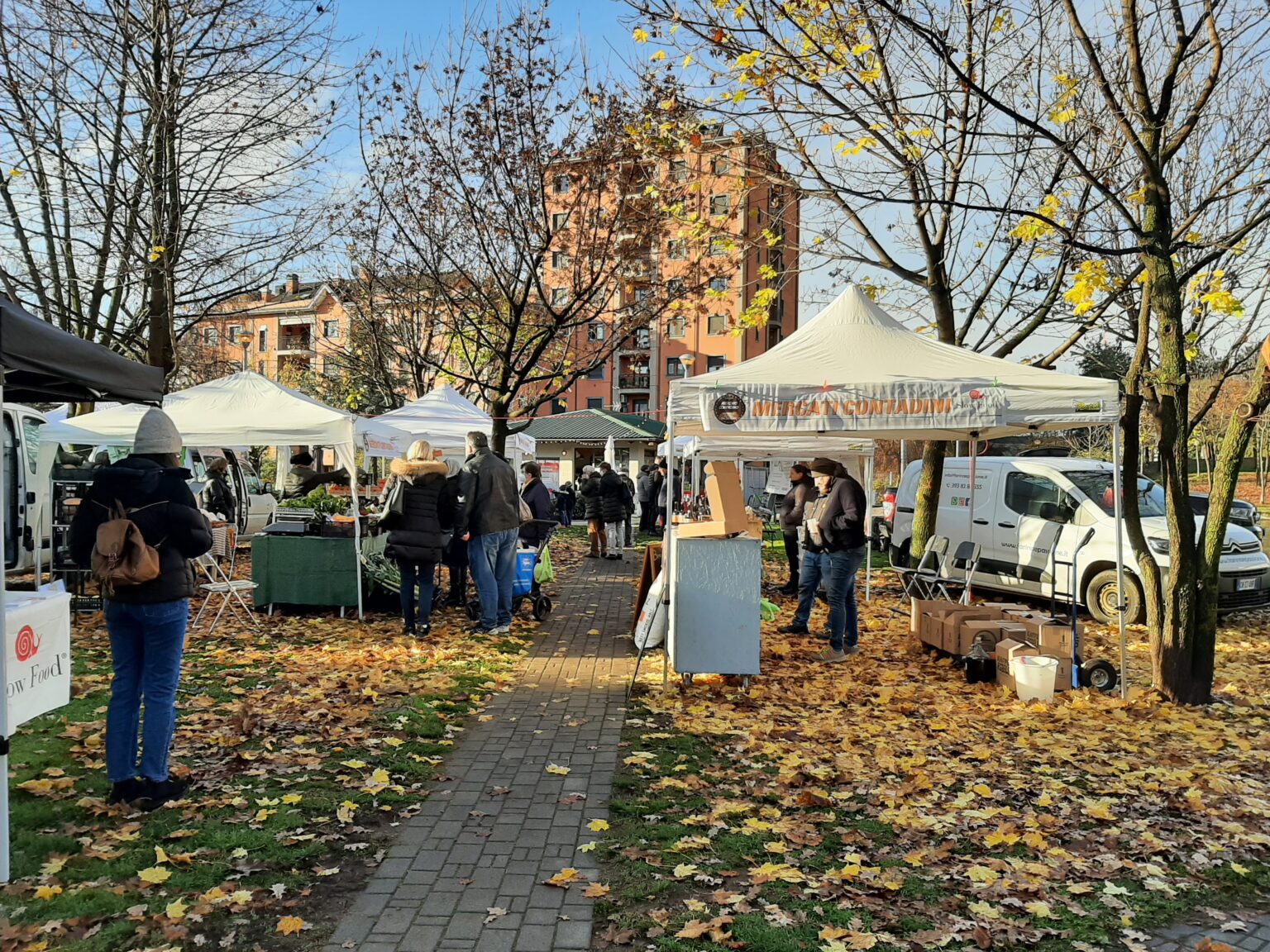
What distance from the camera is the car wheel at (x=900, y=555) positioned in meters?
15.3

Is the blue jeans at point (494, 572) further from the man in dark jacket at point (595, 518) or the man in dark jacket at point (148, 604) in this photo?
the man in dark jacket at point (595, 518)

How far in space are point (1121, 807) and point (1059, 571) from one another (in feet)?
23.6

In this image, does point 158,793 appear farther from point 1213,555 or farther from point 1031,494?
point 1031,494

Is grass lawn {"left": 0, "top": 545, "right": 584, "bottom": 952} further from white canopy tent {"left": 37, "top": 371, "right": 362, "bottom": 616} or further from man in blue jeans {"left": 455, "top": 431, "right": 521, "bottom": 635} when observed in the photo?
white canopy tent {"left": 37, "top": 371, "right": 362, "bottom": 616}

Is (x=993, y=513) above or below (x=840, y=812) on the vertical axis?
above

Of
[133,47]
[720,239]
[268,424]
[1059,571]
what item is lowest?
[1059,571]

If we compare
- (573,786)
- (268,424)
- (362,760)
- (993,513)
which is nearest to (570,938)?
(573,786)

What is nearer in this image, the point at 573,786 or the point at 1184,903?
the point at 1184,903

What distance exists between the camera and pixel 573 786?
17.3 ft

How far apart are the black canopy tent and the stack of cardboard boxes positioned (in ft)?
21.8

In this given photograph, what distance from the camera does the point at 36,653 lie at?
4.41 metres

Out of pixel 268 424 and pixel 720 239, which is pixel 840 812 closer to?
pixel 268 424

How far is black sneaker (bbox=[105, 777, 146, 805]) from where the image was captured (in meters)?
4.89

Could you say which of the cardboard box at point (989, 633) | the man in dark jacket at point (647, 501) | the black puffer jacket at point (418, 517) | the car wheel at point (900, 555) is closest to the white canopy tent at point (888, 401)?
the cardboard box at point (989, 633)
